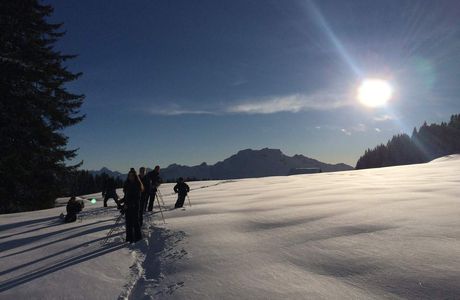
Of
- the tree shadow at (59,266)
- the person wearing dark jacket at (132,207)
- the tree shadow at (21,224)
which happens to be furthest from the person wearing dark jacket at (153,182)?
the tree shadow at (59,266)

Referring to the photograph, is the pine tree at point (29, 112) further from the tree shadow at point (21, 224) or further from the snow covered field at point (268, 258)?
the snow covered field at point (268, 258)

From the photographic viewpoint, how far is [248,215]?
10070 millimetres

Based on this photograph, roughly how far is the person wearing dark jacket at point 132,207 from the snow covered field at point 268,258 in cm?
39

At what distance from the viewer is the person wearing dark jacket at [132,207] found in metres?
9.06

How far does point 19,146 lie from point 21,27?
7634 millimetres

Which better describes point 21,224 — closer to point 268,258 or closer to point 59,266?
point 59,266

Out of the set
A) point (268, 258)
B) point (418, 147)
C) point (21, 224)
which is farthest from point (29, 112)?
point (418, 147)

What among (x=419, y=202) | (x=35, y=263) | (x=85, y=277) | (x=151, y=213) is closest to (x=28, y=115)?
(x=151, y=213)

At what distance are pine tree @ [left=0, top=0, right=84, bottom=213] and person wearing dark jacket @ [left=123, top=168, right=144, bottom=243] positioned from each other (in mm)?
12351

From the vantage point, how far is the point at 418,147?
131750 mm

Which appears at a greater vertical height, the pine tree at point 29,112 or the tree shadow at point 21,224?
the pine tree at point 29,112

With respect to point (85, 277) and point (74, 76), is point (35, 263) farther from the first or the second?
point (74, 76)

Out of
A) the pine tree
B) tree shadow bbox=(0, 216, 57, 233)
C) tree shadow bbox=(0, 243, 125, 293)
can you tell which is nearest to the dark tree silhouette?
the pine tree

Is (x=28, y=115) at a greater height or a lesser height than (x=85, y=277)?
greater
